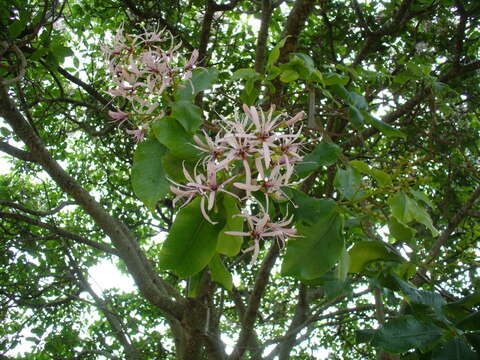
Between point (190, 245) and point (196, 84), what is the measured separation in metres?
0.41

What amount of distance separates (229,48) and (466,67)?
196 cm

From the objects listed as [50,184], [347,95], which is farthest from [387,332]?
[50,184]

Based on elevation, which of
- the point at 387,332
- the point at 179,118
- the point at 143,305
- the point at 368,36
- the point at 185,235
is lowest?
the point at 387,332

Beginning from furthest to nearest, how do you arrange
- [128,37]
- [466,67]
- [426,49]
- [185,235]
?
[426,49]
[466,67]
[128,37]
[185,235]

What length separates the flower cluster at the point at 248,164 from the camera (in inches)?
33.1

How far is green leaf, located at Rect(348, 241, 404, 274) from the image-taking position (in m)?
1.08

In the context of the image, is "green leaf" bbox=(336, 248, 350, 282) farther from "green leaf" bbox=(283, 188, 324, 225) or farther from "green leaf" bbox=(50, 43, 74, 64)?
"green leaf" bbox=(50, 43, 74, 64)

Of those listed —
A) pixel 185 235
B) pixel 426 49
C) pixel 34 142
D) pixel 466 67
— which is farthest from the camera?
pixel 426 49

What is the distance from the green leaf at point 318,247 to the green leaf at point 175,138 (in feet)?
1.00

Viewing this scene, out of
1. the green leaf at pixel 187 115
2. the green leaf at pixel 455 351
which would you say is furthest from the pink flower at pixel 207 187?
the green leaf at pixel 455 351

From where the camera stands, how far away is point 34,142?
7.31ft

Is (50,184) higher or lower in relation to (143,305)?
higher

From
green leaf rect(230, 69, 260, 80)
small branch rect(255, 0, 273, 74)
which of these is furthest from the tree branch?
Result: green leaf rect(230, 69, 260, 80)

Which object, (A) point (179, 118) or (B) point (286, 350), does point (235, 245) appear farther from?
(B) point (286, 350)
